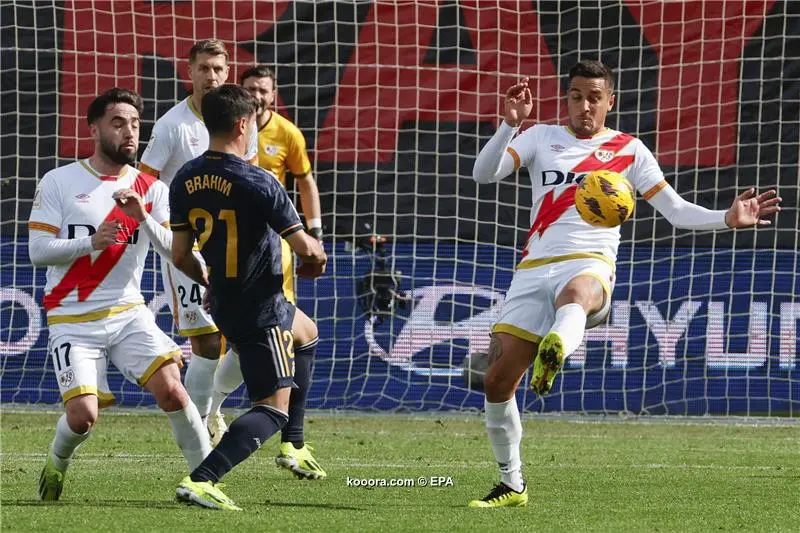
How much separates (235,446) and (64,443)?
1.05 m

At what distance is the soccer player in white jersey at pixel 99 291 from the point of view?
628cm

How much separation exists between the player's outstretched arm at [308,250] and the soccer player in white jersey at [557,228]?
3.69 ft

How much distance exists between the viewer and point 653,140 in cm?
1278

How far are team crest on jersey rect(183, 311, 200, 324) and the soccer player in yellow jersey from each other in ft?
1.21

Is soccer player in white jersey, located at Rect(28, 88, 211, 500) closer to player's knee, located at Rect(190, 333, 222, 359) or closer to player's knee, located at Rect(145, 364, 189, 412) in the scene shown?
player's knee, located at Rect(145, 364, 189, 412)

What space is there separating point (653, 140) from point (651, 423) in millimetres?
2861

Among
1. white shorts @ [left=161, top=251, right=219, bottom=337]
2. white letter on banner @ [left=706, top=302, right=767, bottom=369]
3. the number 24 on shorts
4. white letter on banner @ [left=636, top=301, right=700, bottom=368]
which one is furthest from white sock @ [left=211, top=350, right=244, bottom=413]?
white letter on banner @ [left=706, top=302, right=767, bottom=369]

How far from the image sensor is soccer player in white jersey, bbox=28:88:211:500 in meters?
6.28

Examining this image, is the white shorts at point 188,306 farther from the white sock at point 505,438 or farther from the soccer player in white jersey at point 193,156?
the white sock at point 505,438

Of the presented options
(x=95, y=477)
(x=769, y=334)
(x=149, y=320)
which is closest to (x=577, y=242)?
(x=149, y=320)

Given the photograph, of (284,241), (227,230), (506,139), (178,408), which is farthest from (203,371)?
(506,139)

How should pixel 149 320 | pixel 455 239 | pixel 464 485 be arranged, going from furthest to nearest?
pixel 455 239, pixel 464 485, pixel 149 320

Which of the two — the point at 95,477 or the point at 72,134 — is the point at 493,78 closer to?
the point at 72,134

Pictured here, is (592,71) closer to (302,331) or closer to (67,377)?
(302,331)
